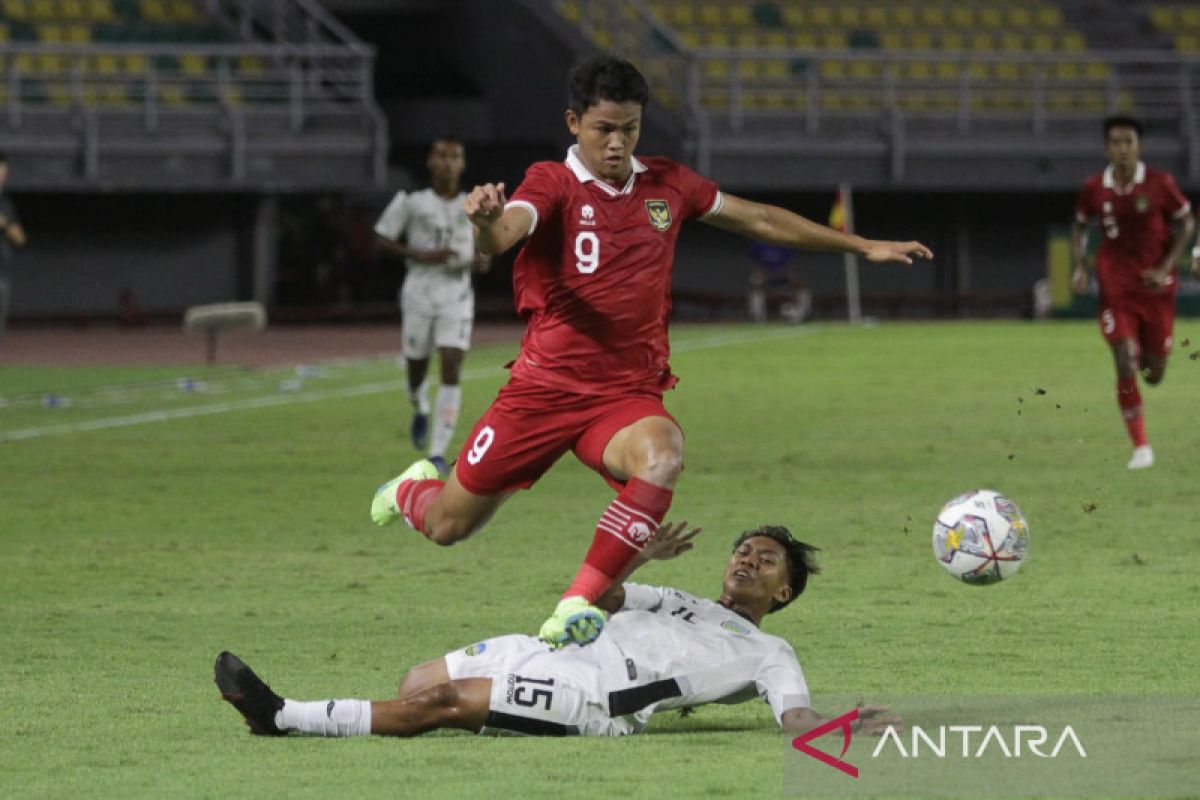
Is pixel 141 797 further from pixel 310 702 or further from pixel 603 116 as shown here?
pixel 603 116

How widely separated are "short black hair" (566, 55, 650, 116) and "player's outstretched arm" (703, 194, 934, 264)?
2.16 feet

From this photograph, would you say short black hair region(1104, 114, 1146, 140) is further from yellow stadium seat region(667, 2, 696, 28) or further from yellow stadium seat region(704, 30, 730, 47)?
yellow stadium seat region(667, 2, 696, 28)

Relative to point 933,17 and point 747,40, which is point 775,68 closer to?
point 747,40

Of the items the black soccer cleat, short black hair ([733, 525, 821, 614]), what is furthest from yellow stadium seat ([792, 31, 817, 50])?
the black soccer cleat

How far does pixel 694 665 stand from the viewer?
6406mm

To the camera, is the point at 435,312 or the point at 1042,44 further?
the point at 1042,44

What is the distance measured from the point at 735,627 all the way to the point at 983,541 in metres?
1.43

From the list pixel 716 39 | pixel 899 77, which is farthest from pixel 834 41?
pixel 716 39

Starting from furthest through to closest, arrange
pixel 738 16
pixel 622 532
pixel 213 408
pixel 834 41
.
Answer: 1. pixel 738 16
2. pixel 834 41
3. pixel 213 408
4. pixel 622 532

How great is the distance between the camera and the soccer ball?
25.2 ft

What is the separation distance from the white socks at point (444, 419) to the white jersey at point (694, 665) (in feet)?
27.8

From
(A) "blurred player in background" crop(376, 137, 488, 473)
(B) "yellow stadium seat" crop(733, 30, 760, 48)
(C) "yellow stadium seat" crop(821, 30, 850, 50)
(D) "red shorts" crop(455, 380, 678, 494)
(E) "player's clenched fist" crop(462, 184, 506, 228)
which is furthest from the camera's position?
(C) "yellow stadium seat" crop(821, 30, 850, 50)

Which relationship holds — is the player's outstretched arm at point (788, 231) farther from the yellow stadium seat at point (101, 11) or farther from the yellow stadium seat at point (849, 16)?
the yellow stadium seat at point (849, 16)

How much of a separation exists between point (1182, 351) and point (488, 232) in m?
21.2
